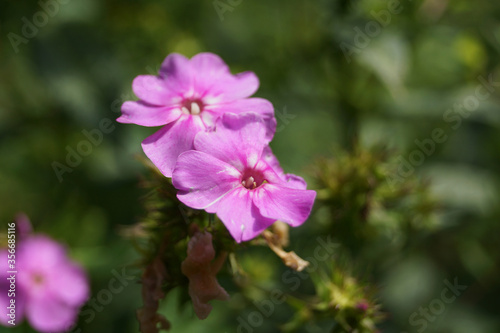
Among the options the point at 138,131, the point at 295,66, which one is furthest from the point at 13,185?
the point at 295,66

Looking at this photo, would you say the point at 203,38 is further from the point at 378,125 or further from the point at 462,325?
the point at 462,325

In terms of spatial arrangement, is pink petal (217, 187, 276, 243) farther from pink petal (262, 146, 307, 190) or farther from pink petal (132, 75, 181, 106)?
pink petal (132, 75, 181, 106)

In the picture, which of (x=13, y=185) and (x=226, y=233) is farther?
(x=13, y=185)

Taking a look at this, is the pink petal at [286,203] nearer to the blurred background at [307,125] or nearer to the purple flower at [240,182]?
the purple flower at [240,182]

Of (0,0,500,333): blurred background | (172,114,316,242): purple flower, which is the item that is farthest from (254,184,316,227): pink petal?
(0,0,500,333): blurred background

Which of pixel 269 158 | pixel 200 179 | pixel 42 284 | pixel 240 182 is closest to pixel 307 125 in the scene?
pixel 42 284

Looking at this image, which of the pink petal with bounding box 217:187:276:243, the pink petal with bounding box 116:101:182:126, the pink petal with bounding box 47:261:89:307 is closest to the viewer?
the pink petal with bounding box 217:187:276:243

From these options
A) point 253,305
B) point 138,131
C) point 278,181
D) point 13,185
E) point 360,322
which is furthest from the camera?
point 13,185
